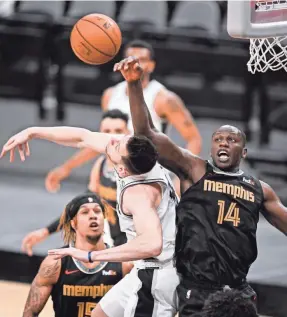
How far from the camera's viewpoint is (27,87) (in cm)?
1024

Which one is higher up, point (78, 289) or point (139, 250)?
point (139, 250)

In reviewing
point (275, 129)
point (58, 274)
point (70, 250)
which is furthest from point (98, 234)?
point (275, 129)

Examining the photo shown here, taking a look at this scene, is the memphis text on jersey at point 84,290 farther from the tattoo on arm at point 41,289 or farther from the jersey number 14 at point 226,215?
the jersey number 14 at point 226,215

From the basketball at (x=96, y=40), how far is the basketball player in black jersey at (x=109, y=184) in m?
1.14

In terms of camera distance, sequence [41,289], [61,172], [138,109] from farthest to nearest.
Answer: [61,172]
[41,289]
[138,109]

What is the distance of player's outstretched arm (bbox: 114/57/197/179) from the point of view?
4.42 meters

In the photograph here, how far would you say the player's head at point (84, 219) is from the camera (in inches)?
205

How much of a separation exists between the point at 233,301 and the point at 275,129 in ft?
18.6

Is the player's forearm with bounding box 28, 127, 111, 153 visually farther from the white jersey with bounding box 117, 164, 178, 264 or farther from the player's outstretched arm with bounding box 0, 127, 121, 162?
the white jersey with bounding box 117, 164, 178, 264

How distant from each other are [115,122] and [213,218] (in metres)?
1.81

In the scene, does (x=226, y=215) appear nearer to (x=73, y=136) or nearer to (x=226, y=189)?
(x=226, y=189)

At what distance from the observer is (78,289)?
5.23 metres

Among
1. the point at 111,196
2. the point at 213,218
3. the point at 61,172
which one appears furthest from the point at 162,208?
the point at 61,172

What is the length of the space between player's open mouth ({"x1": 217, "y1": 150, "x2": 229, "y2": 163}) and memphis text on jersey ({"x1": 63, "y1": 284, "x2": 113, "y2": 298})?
1.00 metres
